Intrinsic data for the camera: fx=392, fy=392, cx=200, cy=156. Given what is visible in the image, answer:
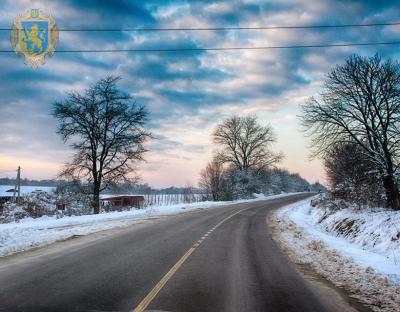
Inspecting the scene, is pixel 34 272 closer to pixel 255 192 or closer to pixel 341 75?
pixel 341 75

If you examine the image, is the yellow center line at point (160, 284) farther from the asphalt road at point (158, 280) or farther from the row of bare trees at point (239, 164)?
the row of bare trees at point (239, 164)

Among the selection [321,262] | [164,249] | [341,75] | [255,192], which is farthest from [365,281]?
[255,192]

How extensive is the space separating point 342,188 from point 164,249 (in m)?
13.8

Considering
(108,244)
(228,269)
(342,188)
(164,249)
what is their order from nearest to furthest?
(228,269) < (164,249) < (108,244) < (342,188)

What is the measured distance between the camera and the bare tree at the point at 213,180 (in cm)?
6112

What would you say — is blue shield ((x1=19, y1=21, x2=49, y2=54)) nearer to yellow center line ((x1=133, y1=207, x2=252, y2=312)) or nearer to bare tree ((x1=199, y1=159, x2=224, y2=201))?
yellow center line ((x1=133, y1=207, x2=252, y2=312))

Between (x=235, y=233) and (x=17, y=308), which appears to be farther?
(x=235, y=233)

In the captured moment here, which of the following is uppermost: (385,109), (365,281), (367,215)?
(385,109)

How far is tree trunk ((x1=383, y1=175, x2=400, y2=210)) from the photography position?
1758 centimetres

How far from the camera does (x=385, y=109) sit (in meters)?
19.0

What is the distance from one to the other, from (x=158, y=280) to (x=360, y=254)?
6.70 m

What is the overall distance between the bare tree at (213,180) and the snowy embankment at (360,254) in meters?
42.2

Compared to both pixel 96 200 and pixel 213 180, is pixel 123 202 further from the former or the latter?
pixel 96 200

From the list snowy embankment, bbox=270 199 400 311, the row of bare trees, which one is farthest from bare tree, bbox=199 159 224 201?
snowy embankment, bbox=270 199 400 311
